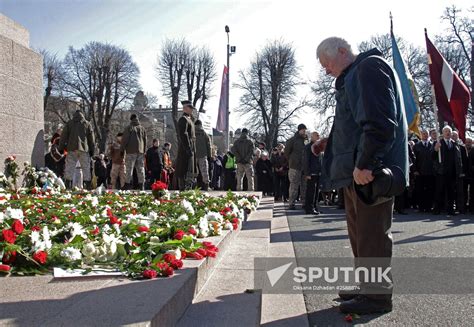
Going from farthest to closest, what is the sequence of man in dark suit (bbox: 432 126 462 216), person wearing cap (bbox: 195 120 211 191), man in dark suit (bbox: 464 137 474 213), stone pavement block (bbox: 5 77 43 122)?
person wearing cap (bbox: 195 120 211 191)
man in dark suit (bbox: 464 137 474 213)
man in dark suit (bbox: 432 126 462 216)
stone pavement block (bbox: 5 77 43 122)

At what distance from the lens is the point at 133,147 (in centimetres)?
1311

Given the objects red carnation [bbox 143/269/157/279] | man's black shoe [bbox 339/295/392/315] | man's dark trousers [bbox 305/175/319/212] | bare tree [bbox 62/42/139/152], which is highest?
bare tree [bbox 62/42/139/152]

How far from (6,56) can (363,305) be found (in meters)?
8.50

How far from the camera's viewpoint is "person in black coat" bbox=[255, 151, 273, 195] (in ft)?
62.0

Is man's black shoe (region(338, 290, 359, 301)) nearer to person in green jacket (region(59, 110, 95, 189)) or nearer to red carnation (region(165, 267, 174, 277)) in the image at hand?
red carnation (region(165, 267, 174, 277))

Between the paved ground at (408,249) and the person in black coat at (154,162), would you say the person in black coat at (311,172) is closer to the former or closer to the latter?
the paved ground at (408,249)

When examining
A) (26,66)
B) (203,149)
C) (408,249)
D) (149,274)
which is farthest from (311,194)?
(149,274)

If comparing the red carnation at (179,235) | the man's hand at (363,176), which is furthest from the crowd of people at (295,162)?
the man's hand at (363,176)

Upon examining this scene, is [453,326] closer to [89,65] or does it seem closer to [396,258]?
[396,258]

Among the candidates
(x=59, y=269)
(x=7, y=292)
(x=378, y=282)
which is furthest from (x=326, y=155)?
(x=7, y=292)

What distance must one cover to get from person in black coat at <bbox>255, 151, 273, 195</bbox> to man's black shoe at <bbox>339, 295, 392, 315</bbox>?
50.7ft

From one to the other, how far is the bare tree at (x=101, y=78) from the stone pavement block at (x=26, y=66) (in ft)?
126

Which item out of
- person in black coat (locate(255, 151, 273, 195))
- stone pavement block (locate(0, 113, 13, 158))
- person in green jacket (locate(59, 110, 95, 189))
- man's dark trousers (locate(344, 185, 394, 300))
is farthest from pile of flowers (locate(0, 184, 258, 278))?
person in black coat (locate(255, 151, 273, 195))

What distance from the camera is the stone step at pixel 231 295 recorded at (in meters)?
2.76
